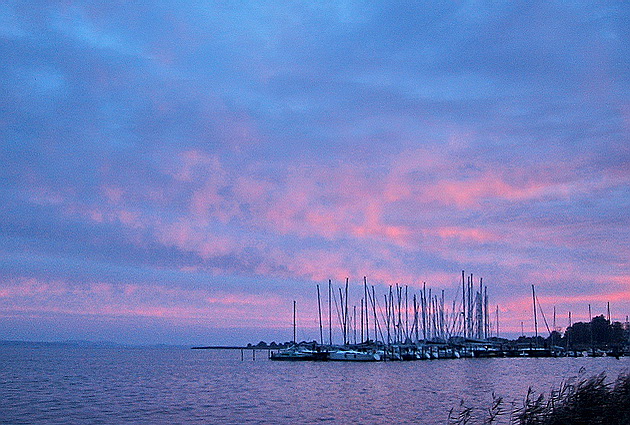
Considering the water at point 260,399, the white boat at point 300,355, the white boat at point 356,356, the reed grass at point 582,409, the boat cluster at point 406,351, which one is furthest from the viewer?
the white boat at point 300,355

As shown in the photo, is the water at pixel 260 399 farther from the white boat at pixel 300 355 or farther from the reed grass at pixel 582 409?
the white boat at pixel 300 355

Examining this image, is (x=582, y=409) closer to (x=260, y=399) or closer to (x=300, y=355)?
(x=260, y=399)

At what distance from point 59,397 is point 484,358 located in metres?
95.4

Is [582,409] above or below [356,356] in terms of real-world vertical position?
above

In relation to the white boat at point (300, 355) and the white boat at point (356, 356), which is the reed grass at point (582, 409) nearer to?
the white boat at point (356, 356)

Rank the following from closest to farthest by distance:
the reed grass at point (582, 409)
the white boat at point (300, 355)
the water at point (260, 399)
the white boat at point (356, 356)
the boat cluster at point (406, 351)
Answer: the reed grass at point (582, 409) → the water at point (260, 399) → the white boat at point (356, 356) → the boat cluster at point (406, 351) → the white boat at point (300, 355)

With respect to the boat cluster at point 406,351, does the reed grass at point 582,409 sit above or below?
above

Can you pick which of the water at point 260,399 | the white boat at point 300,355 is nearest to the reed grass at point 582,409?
the water at point 260,399

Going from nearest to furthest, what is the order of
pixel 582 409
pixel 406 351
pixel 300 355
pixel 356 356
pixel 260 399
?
pixel 582 409
pixel 260 399
pixel 356 356
pixel 406 351
pixel 300 355

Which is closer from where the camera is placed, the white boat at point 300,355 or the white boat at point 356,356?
the white boat at point 356,356

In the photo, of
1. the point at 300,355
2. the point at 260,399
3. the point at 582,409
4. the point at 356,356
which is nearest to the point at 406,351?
the point at 356,356

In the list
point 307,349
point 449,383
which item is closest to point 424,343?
point 307,349

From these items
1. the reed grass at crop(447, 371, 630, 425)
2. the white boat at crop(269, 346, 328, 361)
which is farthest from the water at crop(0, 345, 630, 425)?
the white boat at crop(269, 346, 328, 361)

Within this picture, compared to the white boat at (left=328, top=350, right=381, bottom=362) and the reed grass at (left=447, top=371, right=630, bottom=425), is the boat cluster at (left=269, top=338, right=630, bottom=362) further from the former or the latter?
the reed grass at (left=447, top=371, right=630, bottom=425)
